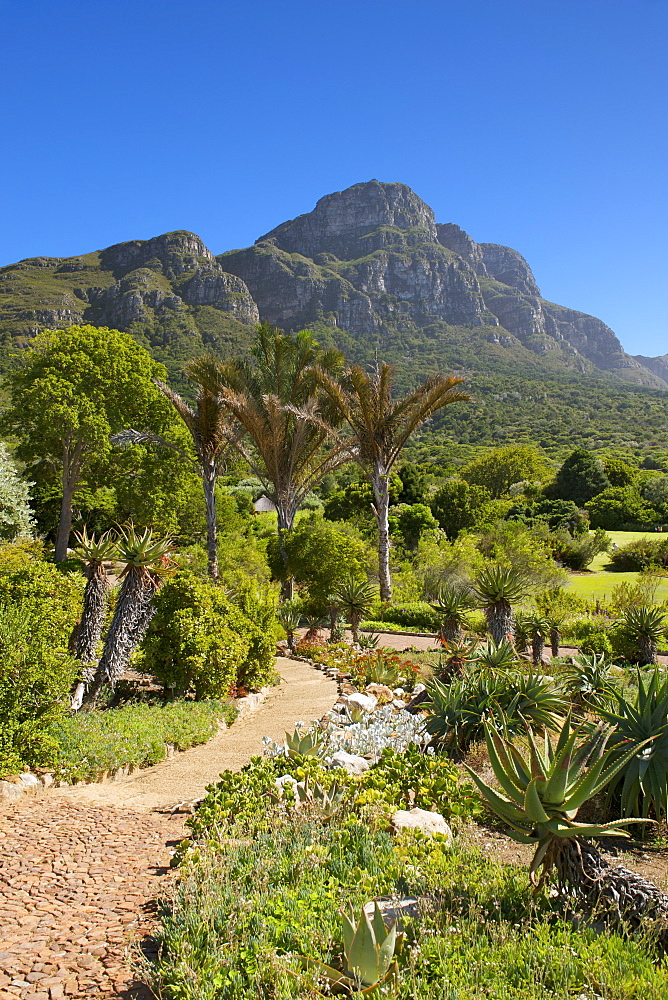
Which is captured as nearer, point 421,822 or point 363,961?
point 363,961

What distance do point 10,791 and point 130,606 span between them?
2.98 metres

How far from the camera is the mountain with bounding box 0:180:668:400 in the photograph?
298 feet

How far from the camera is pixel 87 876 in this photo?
3748 millimetres

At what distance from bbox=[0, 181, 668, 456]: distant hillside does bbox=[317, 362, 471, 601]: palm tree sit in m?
35.4

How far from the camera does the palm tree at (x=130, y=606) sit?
7.55 metres

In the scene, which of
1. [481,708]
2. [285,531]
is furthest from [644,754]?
[285,531]

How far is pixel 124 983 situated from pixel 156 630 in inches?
211

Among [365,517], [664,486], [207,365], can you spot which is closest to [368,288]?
[664,486]

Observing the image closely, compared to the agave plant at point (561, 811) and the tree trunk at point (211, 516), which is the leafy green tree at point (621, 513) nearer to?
the tree trunk at point (211, 516)

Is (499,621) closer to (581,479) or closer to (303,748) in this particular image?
(303,748)

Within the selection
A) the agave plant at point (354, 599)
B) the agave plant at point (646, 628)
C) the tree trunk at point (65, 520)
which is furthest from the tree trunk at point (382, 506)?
the tree trunk at point (65, 520)

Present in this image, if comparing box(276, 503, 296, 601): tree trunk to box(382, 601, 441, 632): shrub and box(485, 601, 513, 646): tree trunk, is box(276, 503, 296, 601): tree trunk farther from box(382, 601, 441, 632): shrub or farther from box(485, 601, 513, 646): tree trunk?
box(485, 601, 513, 646): tree trunk

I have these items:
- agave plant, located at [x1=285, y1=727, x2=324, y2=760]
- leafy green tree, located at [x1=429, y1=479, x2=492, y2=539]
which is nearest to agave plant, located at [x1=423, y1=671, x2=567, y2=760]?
agave plant, located at [x1=285, y1=727, x2=324, y2=760]

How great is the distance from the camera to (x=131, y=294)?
9562cm
